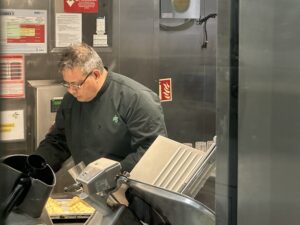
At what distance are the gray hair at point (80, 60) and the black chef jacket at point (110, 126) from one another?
0.33 ft

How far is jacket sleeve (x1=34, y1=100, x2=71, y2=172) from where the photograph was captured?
2531 mm

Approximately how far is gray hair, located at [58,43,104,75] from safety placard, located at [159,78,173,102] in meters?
0.74

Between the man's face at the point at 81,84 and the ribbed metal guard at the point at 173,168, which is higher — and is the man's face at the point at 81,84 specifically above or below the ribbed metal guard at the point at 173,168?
above

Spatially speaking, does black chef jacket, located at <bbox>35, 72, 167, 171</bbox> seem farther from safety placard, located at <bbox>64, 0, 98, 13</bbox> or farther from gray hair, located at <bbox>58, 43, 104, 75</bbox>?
safety placard, located at <bbox>64, 0, 98, 13</bbox>

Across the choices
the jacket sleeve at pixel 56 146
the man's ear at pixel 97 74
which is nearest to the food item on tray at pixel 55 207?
the jacket sleeve at pixel 56 146

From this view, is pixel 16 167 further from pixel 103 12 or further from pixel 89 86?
pixel 103 12

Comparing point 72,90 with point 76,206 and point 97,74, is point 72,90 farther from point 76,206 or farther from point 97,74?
point 76,206

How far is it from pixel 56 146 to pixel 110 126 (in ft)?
0.92

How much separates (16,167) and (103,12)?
190 cm

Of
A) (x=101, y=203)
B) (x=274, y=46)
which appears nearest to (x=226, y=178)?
(x=274, y=46)

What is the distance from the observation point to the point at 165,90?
3.32 m

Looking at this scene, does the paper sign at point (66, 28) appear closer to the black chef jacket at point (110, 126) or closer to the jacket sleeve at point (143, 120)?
the black chef jacket at point (110, 126)

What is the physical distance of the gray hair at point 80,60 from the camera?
256 centimetres

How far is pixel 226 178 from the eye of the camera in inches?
37.2
